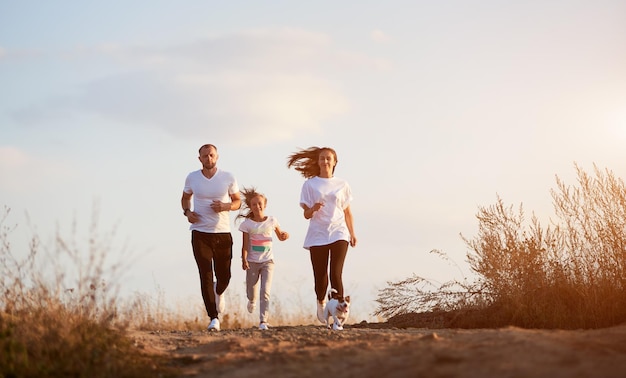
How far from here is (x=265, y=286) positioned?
1170 cm

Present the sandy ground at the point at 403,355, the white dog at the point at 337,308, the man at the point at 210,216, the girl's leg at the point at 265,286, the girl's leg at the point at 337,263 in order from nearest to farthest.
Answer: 1. the sandy ground at the point at 403,355
2. the white dog at the point at 337,308
3. the girl's leg at the point at 337,263
4. the man at the point at 210,216
5. the girl's leg at the point at 265,286

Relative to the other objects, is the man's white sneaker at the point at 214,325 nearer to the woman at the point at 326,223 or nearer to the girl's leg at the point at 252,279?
the girl's leg at the point at 252,279

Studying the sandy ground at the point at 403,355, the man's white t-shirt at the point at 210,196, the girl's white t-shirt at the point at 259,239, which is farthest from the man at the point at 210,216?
the sandy ground at the point at 403,355

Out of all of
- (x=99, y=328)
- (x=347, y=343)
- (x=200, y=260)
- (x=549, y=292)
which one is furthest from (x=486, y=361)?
(x=549, y=292)

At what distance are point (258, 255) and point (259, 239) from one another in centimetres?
23

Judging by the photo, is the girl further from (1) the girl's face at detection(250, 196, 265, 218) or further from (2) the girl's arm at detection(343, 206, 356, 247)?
(2) the girl's arm at detection(343, 206, 356, 247)

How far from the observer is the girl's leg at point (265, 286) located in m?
11.7

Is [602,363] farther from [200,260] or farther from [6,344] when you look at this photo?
[200,260]

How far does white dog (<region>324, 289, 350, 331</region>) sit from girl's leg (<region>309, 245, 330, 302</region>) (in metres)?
0.22

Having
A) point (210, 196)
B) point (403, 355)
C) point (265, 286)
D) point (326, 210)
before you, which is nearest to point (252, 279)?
point (265, 286)

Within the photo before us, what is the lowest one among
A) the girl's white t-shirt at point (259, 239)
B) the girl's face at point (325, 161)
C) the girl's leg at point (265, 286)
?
the girl's leg at point (265, 286)

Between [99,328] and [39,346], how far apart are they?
2.20ft

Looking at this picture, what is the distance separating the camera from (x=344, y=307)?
10.5 metres

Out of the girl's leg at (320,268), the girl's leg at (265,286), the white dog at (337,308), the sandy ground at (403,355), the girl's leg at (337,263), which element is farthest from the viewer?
the girl's leg at (265,286)
